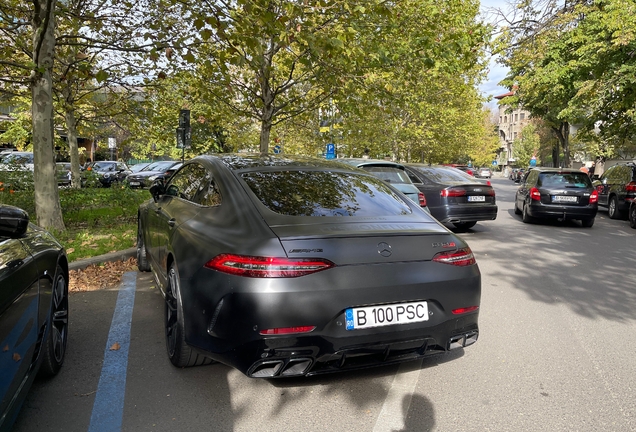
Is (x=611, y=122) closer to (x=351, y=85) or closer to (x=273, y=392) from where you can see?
(x=351, y=85)

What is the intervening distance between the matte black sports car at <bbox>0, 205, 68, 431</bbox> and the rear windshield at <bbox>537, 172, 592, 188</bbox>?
12.2 meters

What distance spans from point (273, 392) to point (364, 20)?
10.5 meters

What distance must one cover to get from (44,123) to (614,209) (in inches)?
625

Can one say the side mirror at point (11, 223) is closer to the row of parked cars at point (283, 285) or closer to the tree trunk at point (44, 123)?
the row of parked cars at point (283, 285)

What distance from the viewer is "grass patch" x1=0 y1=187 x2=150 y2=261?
768 cm

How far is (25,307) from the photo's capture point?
8.61 ft

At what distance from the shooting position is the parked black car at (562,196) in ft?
41.7

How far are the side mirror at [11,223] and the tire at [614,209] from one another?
16.9 m

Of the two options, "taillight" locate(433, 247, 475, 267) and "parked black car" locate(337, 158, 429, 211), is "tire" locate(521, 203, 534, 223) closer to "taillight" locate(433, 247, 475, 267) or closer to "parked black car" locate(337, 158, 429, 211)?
"parked black car" locate(337, 158, 429, 211)

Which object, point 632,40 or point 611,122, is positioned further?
point 611,122

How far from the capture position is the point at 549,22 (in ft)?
52.1

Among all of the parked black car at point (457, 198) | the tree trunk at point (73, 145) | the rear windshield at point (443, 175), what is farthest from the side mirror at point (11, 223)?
the tree trunk at point (73, 145)

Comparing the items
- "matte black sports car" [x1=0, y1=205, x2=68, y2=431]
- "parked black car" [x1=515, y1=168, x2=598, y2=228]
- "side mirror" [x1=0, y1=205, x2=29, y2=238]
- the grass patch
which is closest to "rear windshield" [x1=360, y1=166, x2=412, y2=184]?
the grass patch

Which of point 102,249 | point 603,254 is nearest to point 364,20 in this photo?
point 603,254
